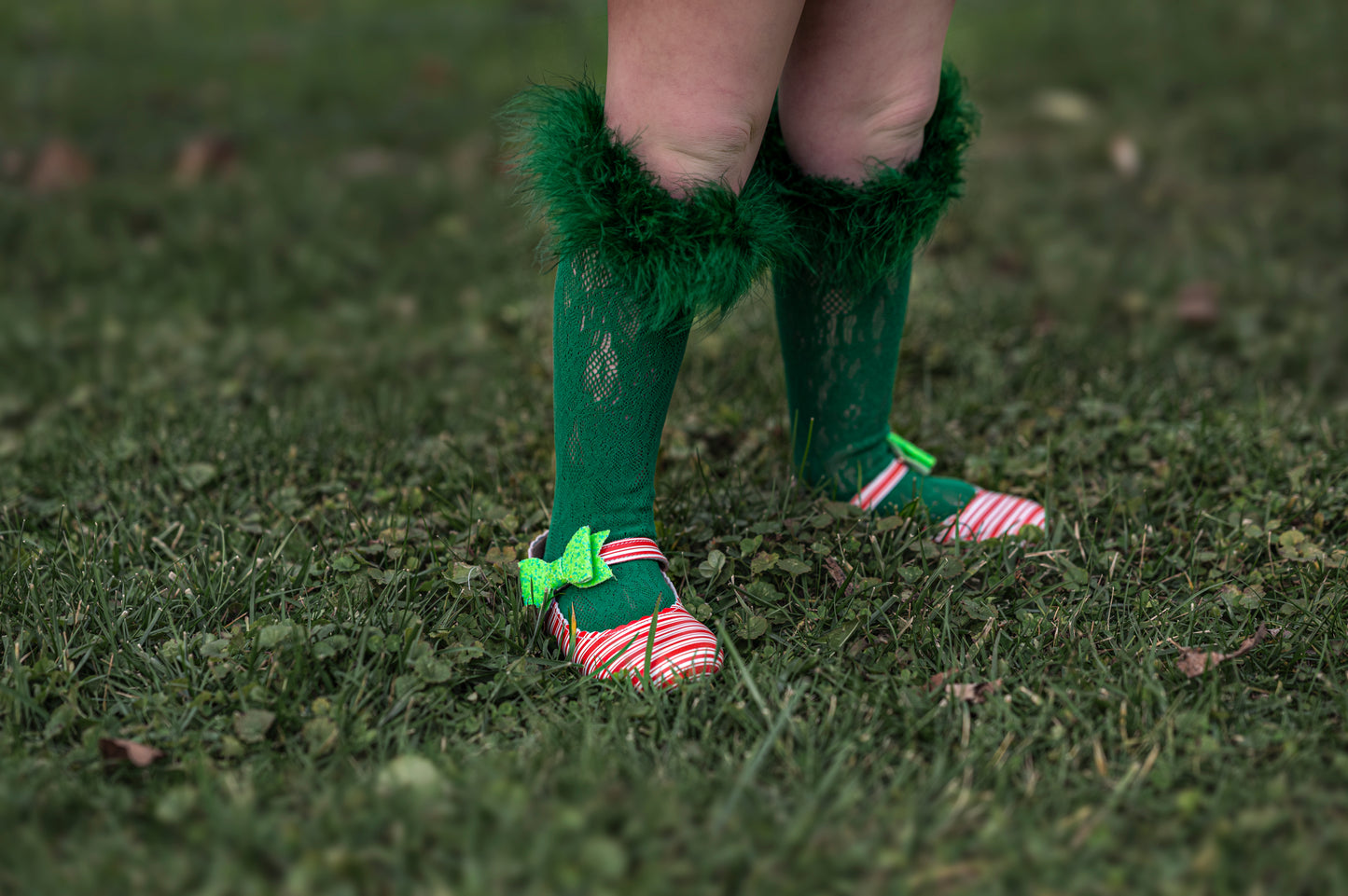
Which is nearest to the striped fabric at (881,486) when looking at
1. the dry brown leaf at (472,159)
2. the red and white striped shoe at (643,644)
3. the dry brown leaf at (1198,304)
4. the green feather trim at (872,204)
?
the green feather trim at (872,204)

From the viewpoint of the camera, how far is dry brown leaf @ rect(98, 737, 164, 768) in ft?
3.62

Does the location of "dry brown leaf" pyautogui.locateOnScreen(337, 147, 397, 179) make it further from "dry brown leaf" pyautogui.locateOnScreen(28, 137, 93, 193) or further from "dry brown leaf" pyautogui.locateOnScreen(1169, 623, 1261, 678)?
"dry brown leaf" pyautogui.locateOnScreen(1169, 623, 1261, 678)

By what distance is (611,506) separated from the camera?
137cm

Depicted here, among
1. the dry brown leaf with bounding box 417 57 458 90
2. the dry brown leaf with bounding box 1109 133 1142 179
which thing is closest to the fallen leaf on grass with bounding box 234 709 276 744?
the dry brown leaf with bounding box 1109 133 1142 179

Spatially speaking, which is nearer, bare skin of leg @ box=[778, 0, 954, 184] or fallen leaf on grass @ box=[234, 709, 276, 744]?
fallen leaf on grass @ box=[234, 709, 276, 744]

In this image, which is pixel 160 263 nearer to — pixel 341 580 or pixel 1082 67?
pixel 341 580

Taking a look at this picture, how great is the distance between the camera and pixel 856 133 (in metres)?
1.43

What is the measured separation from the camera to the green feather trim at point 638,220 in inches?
48.5

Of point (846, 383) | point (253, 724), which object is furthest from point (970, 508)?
point (253, 724)

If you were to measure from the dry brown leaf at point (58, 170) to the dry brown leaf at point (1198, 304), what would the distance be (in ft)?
10.3

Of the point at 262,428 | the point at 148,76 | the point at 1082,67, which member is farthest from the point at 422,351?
the point at 1082,67

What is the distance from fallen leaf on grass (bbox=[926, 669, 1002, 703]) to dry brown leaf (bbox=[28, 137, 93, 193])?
121 inches

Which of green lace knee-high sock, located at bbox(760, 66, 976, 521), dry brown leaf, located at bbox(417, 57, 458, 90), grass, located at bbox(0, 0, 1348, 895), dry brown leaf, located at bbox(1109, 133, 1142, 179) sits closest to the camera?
grass, located at bbox(0, 0, 1348, 895)

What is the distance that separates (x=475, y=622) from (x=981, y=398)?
1.16 m
